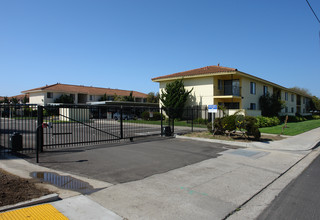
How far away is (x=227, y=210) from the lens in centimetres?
435

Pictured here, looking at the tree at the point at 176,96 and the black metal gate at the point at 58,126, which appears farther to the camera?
the tree at the point at 176,96

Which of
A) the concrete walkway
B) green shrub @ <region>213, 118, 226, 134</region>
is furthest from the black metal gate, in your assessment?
green shrub @ <region>213, 118, 226, 134</region>

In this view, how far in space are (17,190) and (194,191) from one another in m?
3.87

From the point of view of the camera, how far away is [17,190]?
467cm

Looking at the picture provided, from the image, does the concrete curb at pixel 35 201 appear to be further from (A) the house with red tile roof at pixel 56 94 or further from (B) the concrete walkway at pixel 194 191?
(A) the house with red tile roof at pixel 56 94

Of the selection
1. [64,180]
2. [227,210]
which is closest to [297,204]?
[227,210]

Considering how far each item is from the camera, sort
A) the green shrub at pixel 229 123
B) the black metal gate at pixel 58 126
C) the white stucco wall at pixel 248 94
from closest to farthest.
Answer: the black metal gate at pixel 58 126 < the green shrub at pixel 229 123 < the white stucco wall at pixel 248 94

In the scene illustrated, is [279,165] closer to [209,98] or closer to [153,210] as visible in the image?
[153,210]

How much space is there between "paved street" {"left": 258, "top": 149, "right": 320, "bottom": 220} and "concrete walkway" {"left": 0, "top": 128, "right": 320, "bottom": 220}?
0.20 m

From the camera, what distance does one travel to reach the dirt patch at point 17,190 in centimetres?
423

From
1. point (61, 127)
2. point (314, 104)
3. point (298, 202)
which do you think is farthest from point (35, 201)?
point (314, 104)

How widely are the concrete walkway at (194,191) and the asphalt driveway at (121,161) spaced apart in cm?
46

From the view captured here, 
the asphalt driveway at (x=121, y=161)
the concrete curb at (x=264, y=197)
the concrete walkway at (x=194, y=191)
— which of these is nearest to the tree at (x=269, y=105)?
the asphalt driveway at (x=121, y=161)

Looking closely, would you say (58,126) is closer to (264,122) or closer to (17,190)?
(17,190)
